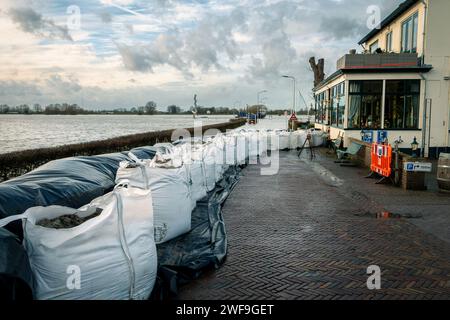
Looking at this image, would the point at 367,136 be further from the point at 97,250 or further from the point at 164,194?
the point at 97,250

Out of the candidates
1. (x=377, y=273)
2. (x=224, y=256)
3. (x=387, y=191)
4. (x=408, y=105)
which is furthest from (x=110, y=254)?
(x=408, y=105)

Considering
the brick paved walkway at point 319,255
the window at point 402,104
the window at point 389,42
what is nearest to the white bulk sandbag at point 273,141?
the window at point 402,104

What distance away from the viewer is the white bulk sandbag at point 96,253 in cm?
377

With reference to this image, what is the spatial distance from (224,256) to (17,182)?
119 inches

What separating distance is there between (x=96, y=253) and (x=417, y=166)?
32.5ft

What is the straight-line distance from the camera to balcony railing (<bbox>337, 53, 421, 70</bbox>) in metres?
18.8

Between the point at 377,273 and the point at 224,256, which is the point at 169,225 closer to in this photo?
the point at 224,256

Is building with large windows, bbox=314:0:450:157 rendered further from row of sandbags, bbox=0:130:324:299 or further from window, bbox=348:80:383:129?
row of sandbags, bbox=0:130:324:299

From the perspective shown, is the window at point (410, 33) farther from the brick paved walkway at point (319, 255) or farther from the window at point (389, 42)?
the brick paved walkway at point (319, 255)

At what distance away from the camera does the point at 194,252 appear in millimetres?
6047

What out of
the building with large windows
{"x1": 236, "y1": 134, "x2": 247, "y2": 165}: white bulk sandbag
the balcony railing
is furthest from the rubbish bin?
the balcony railing

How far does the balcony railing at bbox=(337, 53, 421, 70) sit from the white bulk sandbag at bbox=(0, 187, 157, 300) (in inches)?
684
